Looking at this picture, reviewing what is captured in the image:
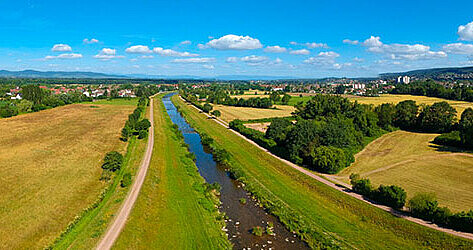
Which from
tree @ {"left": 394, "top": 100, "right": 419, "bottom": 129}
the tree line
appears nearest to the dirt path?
the tree line

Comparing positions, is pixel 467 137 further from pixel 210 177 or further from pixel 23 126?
pixel 23 126

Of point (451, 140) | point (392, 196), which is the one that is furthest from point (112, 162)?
point (451, 140)

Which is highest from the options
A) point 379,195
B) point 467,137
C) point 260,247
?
point 467,137

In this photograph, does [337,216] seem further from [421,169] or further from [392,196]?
[421,169]

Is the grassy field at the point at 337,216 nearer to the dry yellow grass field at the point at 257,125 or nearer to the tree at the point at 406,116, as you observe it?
the dry yellow grass field at the point at 257,125

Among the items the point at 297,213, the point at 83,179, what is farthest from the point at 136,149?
the point at 297,213

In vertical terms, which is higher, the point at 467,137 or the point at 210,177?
the point at 467,137
